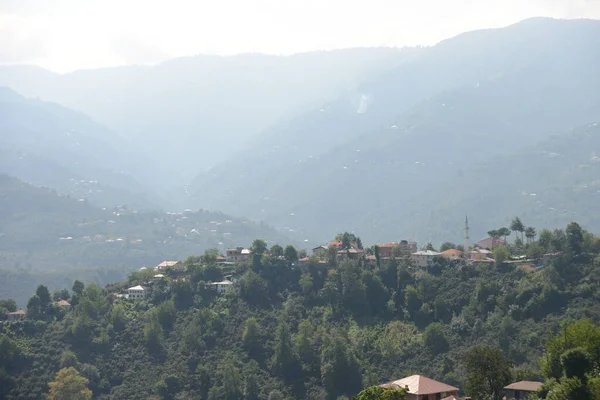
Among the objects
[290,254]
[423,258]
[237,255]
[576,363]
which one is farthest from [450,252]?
[576,363]

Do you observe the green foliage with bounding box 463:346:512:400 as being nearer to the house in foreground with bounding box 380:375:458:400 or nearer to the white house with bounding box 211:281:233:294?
the house in foreground with bounding box 380:375:458:400

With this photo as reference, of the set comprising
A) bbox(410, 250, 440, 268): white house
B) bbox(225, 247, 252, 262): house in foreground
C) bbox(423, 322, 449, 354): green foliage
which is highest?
bbox(225, 247, 252, 262): house in foreground

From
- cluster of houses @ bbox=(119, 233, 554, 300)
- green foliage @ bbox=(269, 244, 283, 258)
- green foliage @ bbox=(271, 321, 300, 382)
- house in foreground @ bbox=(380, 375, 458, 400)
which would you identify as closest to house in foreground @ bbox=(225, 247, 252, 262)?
cluster of houses @ bbox=(119, 233, 554, 300)

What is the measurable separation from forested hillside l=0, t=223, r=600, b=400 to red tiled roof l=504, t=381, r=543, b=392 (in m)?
15.4

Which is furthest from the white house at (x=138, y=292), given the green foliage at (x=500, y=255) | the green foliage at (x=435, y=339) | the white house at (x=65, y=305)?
the green foliage at (x=500, y=255)

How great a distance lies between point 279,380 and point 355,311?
13489 mm

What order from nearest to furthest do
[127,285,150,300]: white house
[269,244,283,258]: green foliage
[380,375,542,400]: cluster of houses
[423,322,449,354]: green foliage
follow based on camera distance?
[380,375,542,400]: cluster of houses
[423,322,449,354]: green foliage
[127,285,150,300]: white house
[269,244,283,258]: green foliage

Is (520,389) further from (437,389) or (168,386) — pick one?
(168,386)

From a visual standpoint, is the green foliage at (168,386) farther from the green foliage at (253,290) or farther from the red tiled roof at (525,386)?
the red tiled roof at (525,386)

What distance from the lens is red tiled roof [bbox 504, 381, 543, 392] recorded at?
6069cm

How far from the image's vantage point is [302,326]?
9450 centimetres

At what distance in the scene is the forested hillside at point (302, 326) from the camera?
86.6 metres

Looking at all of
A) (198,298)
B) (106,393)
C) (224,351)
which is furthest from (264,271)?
(106,393)

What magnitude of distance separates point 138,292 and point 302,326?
24.6m
